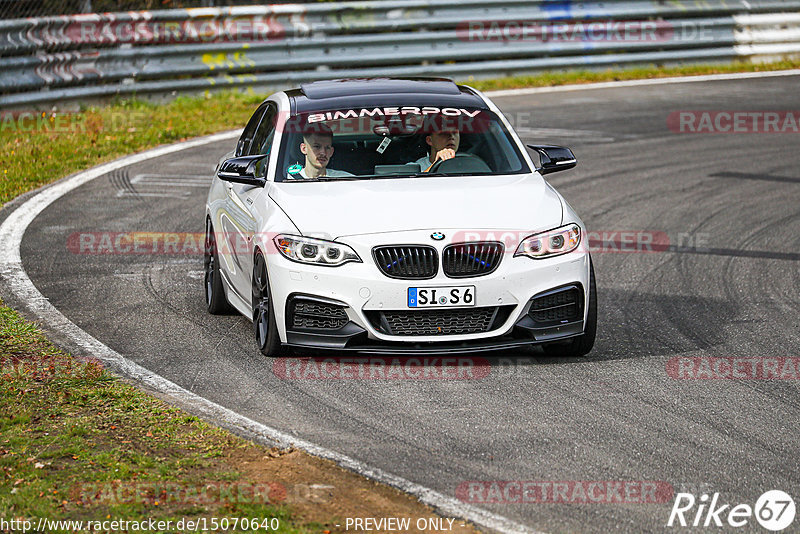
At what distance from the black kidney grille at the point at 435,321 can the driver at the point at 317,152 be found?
4.64 feet

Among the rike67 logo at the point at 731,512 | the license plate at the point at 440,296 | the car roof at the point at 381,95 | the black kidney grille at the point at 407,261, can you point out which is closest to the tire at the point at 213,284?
the car roof at the point at 381,95

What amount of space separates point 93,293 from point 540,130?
357 inches

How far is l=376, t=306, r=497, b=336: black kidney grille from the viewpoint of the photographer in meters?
7.22

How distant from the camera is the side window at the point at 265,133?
8672 millimetres

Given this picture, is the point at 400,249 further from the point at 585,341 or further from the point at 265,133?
the point at 265,133

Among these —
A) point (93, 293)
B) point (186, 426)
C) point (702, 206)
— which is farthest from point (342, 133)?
point (702, 206)

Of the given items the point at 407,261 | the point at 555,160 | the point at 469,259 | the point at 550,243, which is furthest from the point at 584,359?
the point at 555,160

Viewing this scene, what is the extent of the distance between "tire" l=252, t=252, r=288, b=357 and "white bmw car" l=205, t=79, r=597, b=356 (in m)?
0.01

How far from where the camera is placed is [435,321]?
285 inches

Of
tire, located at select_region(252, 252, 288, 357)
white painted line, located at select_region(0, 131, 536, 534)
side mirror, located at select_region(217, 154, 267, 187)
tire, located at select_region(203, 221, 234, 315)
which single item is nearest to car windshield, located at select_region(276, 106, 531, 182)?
side mirror, located at select_region(217, 154, 267, 187)

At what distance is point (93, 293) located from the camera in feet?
30.6

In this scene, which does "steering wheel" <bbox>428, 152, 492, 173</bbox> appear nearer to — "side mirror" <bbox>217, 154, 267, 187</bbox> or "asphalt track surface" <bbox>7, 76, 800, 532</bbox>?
"side mirror" <bbox>217, 154, 267, 187</bbox>

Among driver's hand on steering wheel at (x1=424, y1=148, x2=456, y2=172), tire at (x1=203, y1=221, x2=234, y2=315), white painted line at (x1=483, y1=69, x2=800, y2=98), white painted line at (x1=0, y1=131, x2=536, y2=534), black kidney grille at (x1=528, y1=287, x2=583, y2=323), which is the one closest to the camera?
white painted line at (x1=0, y1=131, x2=536, y2=534)

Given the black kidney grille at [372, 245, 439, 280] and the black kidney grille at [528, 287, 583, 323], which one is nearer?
the black kidney grille at [372, 245, 439, 280]
